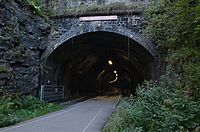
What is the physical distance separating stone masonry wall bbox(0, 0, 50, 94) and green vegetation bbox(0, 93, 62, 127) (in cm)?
56

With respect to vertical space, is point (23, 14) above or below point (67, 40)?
above

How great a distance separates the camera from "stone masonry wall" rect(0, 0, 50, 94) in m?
11.9

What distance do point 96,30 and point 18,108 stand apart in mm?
5722

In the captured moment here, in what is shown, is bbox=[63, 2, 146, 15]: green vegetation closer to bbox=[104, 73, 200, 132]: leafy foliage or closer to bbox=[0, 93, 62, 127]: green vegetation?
bbox=[0, 93, 62, 127]: green vegetation

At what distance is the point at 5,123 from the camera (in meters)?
8.50

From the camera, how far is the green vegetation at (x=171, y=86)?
6.58m

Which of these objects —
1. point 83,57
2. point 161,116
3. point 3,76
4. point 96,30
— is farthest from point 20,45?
point 83,57

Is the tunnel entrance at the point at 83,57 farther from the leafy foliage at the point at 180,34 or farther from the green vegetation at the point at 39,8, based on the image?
the green vegetation at the point at 39,8

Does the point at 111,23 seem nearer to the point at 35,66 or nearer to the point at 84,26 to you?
the point at 84,26

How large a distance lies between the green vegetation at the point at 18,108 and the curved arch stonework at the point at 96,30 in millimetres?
3265

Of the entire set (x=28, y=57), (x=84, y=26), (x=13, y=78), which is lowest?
(x=13, y=78)

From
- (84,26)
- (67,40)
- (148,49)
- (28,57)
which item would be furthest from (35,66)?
(148,49)

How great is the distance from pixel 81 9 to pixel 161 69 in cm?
536

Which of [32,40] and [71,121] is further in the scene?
[32,40]
